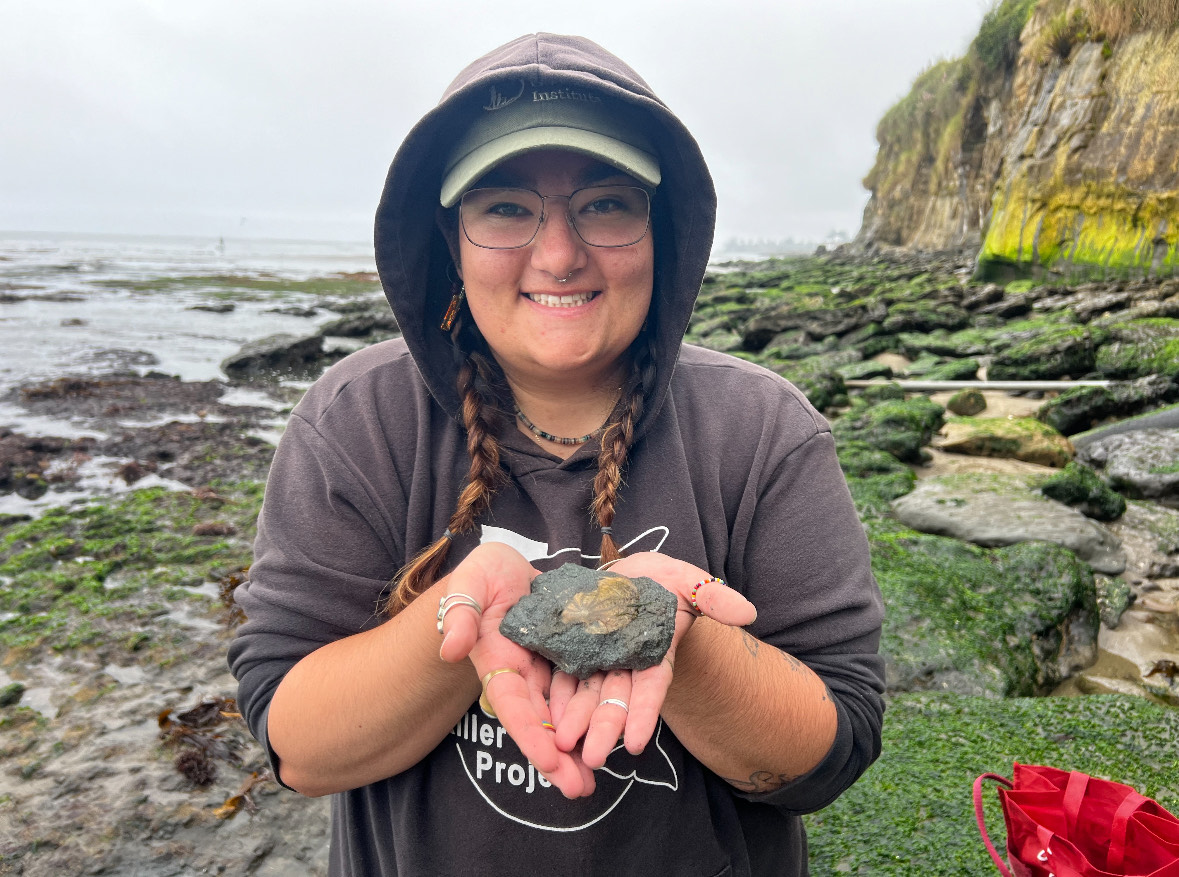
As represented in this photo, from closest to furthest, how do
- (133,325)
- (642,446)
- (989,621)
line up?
(642,446)
(989,621)
(133,325)

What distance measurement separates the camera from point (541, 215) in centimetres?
178

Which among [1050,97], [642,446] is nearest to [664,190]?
[642,446]

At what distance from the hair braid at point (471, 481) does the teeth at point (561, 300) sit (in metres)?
0.31

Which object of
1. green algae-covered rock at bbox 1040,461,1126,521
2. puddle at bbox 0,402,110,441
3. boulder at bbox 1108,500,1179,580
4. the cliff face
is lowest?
puddle at bbox 0,402,110,441

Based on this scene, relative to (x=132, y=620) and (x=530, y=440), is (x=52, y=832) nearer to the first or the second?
(x=132, y=620)

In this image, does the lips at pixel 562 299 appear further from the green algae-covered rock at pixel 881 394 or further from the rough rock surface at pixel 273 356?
the rough rock surface at pixel 273 356

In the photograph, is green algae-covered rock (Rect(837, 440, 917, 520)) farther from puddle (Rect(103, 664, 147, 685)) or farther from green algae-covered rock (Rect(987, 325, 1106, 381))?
puddle (Rect(103, 664, 147, 685))

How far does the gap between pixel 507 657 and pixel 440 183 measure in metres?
1.31

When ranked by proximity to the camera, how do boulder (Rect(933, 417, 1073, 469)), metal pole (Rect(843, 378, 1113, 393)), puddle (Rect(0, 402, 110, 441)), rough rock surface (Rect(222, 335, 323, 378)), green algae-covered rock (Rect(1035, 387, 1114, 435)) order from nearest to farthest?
boulder (Rect(933, 417, 1073, 469)) < green algae-covered rock (Rect(1035, 387, 1114, 435)) < metal pole (Rect(843, 378, 1113, 393)) < puddle (Rect(0, 402, 110, 441)) < rough rock surface (Rect(222, 335, 323, 378))

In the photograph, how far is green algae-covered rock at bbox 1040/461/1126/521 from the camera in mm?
4957

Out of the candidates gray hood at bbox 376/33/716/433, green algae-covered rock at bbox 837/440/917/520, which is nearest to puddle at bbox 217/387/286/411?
green algae-covered rock at bbox 837/440/917/520

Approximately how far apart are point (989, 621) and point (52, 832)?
4329 mm

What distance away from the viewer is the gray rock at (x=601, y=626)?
143 centimetres

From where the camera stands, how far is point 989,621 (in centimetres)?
356
